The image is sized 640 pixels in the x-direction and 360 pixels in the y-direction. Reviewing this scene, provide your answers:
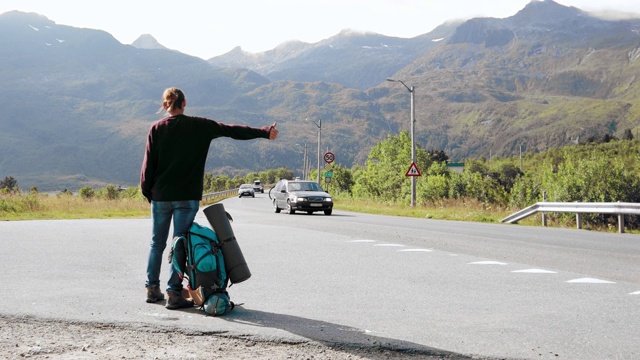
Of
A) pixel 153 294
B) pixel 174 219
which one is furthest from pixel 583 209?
pixel 174 219

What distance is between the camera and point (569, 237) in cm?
1852

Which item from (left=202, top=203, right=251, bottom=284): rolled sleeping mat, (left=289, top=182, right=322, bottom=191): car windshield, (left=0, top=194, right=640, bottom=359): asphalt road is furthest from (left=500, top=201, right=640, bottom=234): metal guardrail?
(left=202, top=203, right=251, bottom=284): rolled sleeping mat

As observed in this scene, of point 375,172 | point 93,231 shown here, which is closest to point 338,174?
point 375,172

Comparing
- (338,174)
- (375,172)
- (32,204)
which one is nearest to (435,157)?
(338,174)

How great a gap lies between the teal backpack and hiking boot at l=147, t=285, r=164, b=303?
0.70 metres

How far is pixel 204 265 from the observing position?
6938 millimetres

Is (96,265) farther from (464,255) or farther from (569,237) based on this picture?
(569,237)

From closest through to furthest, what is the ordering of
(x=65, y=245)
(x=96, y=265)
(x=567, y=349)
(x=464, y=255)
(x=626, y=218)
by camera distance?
(x=567, y=349)
(x=96, y=265)
(x=464, y=255)
(x=65, y=245)
(x=626, y=218)

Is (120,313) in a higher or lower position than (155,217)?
lower

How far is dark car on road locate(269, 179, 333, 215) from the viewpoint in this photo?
32.0 m

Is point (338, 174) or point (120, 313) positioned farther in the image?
point (338, 174)

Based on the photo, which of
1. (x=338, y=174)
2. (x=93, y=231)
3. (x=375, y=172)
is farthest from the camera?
(x=338, y=174)

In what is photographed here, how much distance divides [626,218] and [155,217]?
2364cm

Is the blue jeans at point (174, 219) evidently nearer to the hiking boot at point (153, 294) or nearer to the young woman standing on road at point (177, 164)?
the young woman standing on road at point (177, 164)
